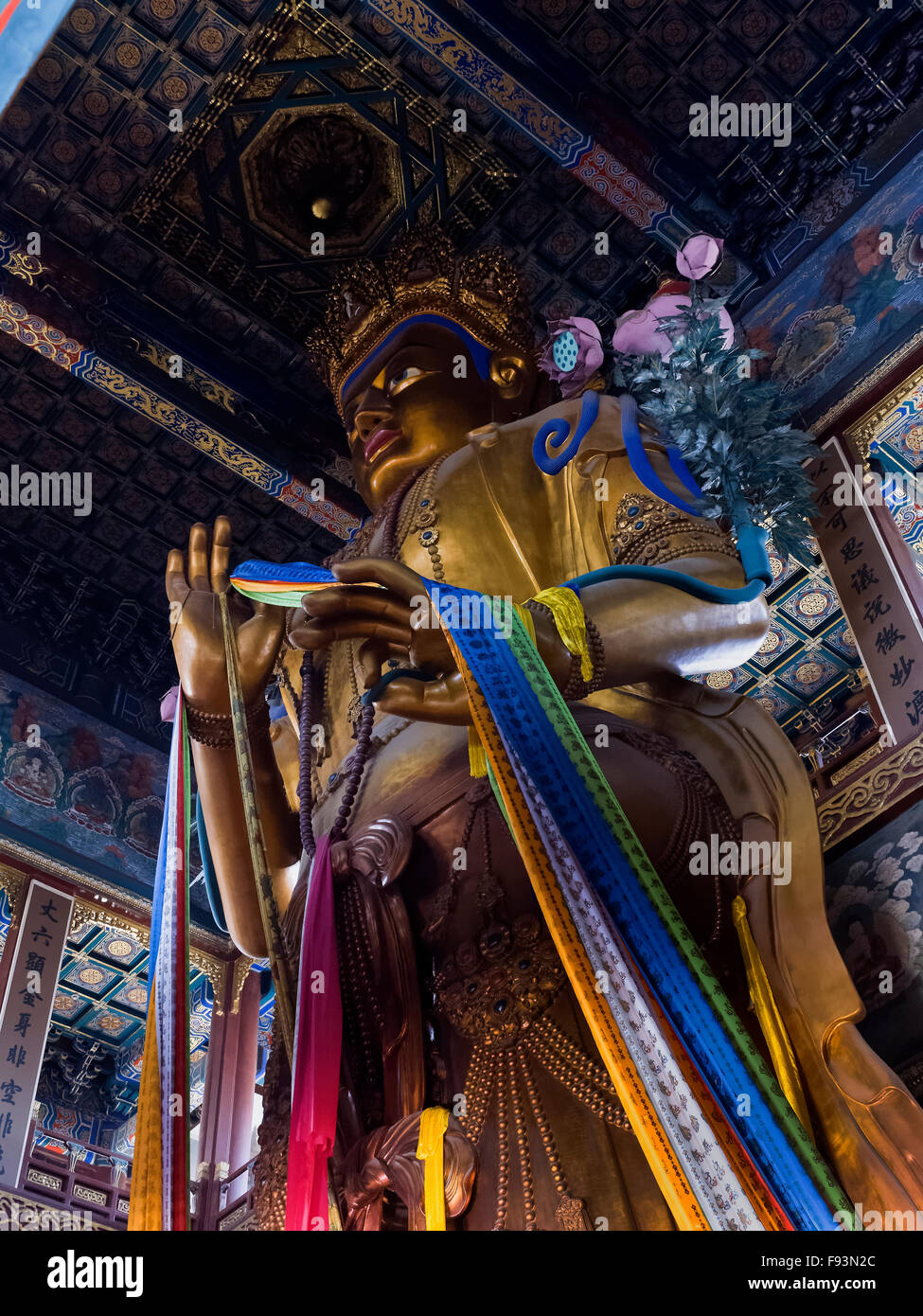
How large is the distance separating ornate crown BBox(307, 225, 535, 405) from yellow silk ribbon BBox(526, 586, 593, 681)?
1.46 metres

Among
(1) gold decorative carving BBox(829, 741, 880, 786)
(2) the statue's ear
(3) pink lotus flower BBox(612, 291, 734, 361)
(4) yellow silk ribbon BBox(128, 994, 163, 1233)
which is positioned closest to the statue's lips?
(2) the statue's ear

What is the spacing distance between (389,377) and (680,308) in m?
0.88

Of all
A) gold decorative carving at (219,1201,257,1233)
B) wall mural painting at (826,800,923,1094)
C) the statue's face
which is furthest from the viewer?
gold decorative carving at (219,1201,257,1233)

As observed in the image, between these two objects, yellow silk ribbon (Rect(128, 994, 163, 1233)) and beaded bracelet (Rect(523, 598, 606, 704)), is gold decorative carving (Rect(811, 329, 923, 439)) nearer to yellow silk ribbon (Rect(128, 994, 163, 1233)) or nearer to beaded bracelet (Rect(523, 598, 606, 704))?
beaded bracelet (Rect(523, 598, 606, 704))

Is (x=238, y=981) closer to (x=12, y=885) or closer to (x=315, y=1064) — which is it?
(x=12, y=885)

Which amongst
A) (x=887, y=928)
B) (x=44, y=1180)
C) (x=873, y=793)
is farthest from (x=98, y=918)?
(x=887, y=928)

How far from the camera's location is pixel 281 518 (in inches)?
216

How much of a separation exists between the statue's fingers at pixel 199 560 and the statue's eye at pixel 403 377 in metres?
0.83

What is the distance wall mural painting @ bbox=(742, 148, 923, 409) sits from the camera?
451cm

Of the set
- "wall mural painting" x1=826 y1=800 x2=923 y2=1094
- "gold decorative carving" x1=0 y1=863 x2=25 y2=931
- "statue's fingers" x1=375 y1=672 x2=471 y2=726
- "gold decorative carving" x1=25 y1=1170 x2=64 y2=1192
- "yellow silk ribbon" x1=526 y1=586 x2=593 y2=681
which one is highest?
"gold decorative carving" x1=0 y1=863 x2=25 y2=931

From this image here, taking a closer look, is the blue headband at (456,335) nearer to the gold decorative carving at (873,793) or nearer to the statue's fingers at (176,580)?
the statue's fingers at (176,580)

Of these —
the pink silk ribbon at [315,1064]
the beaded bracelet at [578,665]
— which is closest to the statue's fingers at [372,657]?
the beaded bracelet at [578,665]

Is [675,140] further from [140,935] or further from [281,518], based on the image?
[140,935]

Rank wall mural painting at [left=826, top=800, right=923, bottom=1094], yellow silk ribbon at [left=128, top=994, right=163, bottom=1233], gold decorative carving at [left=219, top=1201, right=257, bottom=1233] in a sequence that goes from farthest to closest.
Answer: gold decorative carving at [left=219, top=1201, right=257, bottom=1233], wall mural painting at [left=826, top=800, right=923, bottom=1094], yellow silk ribbon at [left=128, top=994, right=163, bottom=1233]
